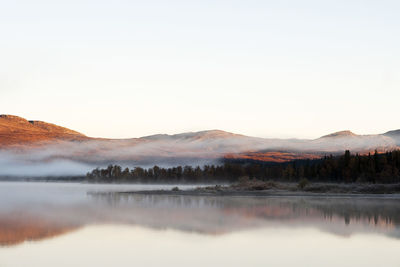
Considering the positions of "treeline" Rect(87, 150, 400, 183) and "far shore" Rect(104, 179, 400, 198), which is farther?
"treeline" Rect(87, 150, 400, 183)

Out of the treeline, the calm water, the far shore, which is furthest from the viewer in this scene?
the treeline

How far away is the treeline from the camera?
85.7 meters

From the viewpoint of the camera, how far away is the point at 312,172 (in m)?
104

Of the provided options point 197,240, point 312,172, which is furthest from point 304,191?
point 197,240

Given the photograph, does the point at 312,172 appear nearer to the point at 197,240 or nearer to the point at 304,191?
the point at 304,191

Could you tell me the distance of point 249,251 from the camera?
17344 mm

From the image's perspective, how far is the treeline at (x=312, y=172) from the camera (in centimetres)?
8569

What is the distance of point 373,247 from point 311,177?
3427 inches

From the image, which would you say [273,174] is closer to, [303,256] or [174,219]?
[174,219]

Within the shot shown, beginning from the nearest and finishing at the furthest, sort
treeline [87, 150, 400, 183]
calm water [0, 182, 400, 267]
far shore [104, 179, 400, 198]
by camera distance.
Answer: calm water [0, 182, 400, 267] → far shore [104, 179, 400, 198] → treeline [87, 150, 400, 183]

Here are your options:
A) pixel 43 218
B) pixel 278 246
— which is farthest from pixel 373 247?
pixel 43 218

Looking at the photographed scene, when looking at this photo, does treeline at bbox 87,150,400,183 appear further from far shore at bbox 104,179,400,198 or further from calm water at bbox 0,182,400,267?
calm water at bbox 0,182,400,267

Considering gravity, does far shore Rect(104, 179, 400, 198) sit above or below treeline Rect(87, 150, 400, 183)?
below

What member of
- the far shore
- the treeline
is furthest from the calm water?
the treeline
